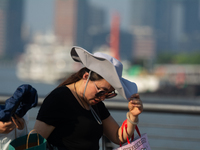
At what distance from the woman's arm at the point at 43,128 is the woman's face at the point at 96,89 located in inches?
11.4

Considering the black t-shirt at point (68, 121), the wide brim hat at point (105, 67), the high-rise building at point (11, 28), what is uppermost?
the wide brim hat at point (105, 67)

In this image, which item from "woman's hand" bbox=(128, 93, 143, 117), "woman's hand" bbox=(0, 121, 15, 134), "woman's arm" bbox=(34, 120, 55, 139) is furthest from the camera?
"woman's hand" bbox=(128, 93, 143, 117)

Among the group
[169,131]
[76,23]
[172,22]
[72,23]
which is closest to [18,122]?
[169,131]

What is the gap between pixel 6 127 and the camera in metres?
1.40

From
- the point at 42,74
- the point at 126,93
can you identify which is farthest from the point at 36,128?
→ the point at 42,74

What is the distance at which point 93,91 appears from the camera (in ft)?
6.00

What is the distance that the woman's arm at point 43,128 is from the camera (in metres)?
1.72

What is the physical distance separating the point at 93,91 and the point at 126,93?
0.63 feet

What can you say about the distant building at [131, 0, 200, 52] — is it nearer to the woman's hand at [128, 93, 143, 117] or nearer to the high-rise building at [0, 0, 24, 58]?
the high-rise building at [0, 0, 24, 58]

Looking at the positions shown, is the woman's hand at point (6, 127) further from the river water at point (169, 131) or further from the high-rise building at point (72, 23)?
the high-rise building at point (72, 23)

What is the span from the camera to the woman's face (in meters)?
1.81

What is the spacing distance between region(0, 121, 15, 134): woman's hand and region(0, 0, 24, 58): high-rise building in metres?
134

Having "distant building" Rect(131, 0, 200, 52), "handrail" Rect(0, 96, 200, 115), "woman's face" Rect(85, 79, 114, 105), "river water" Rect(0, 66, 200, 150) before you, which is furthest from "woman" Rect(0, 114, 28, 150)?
"distant building" Rect(131, 0, 200, 52)

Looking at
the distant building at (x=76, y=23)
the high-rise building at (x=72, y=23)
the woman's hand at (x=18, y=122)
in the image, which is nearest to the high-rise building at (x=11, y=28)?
the high-rise building at (x=72, y=23)
